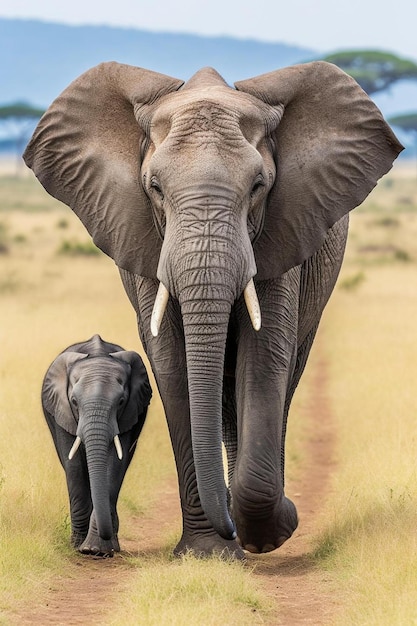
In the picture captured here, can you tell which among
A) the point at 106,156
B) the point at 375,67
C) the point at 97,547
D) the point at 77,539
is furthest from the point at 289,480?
the point at 375,67

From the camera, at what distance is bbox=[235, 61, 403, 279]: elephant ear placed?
6.57 m

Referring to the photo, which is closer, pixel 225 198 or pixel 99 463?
pixel 225 198

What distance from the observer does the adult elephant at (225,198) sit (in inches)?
233

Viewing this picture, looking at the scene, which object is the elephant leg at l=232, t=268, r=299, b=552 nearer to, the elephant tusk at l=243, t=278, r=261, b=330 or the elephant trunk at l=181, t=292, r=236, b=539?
the elephant tusk at l=243, t=278, r=261, b=330

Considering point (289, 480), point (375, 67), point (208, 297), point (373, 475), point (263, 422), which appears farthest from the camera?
point (375, 67)

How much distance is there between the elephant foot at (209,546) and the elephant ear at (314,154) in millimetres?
1351

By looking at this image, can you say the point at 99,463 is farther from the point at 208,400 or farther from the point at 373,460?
the point at 373,460

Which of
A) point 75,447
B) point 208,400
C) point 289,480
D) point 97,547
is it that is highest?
point 208,400

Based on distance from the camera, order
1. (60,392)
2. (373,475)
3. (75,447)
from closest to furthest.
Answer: (75,447) → (60,392) → (373,475)

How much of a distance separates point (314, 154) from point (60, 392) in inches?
75.3

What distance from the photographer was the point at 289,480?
31.3 ft

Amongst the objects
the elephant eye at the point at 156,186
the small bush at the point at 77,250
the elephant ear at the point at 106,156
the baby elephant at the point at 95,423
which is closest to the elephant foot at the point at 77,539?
the baby elephant at the point at 95,423

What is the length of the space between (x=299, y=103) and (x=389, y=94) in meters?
58.3

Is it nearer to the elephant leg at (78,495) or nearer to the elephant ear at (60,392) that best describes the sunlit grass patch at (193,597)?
the elephant leg at (78,495)
